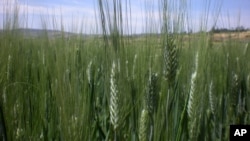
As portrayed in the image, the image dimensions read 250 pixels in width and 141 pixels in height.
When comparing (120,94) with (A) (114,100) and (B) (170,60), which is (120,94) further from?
(B) (170,60)

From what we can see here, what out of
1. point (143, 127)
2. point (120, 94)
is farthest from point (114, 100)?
point (143, 127)

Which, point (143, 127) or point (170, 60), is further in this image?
point (170, 60)

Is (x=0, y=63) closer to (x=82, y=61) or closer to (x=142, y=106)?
(x=142, y=106)

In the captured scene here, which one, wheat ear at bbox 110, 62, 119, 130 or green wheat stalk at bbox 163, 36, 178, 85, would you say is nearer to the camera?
wheat ear at bbox 110, 62, 119, 130

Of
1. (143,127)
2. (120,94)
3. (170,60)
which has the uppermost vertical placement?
(170,60)

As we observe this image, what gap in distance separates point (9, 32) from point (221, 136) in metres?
1.33

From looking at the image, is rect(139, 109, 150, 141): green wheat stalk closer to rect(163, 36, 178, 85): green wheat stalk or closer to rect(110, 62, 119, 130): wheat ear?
rect(110, 62, 119, 130): wheat ear

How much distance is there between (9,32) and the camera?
65.1 inches

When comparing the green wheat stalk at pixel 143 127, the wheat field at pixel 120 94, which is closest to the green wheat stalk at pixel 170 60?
the wheat field at pixel 120 94

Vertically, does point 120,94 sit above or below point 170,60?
below

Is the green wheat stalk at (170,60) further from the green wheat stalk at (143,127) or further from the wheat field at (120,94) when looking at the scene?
the green wheat stalk at (143,127)

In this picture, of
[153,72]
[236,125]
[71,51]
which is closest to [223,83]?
[236,125]

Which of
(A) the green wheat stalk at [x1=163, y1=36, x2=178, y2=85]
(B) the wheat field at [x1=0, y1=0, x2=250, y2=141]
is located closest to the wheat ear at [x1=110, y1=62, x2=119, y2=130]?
(B) the wheat field at [x1=0, y1=0, x2=250, y2=141]

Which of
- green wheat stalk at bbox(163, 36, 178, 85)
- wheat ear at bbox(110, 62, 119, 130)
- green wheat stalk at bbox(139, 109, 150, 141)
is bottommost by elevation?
green wheat stalk at bbox(139, 109, 150, 141)
